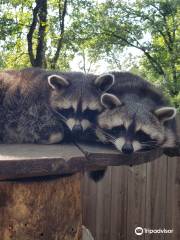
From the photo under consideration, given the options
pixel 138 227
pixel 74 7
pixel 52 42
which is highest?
pixel 74 7

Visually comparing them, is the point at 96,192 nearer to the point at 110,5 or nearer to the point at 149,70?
the point at 110,5

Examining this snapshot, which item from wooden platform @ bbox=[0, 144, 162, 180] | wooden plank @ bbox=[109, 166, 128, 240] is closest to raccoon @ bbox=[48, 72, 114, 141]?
wooden platform @ bbox=[0, 144, 162, 180]

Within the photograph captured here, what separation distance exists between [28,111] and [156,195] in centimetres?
278

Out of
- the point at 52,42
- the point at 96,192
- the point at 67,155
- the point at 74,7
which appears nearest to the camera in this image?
the point at 67,155

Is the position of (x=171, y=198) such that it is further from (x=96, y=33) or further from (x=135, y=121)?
(x=96, y=33)

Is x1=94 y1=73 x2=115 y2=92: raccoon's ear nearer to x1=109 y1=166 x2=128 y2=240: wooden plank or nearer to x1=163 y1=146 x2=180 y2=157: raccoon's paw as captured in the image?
x1=163 y1=146 x2=180 y2=157: raccoon's paw

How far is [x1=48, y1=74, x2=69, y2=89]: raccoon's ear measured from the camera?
163 inches

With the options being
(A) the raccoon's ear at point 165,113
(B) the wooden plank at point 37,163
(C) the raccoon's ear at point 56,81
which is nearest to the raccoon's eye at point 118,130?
(A) the raccoon's ear at point 165,113

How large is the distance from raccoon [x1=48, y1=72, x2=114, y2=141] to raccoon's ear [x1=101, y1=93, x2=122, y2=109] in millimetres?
171

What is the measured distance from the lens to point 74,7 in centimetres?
1547

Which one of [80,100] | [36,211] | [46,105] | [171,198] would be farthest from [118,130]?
[171,198]

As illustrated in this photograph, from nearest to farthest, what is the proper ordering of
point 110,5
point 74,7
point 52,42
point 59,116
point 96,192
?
point 59,116 → point 96,192 → point 74,7 → point 52,42 → point 110,5

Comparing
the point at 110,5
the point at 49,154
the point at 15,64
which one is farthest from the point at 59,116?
the point at 110,5

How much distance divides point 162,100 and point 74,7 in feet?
38.9
